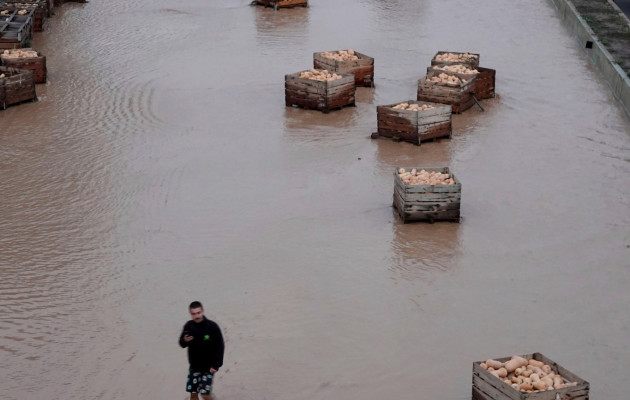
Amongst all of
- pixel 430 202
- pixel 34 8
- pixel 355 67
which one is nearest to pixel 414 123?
pixel 430 202

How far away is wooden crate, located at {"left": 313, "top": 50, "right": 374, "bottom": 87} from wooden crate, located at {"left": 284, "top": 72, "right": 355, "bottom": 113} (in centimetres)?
153

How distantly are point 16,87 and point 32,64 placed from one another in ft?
6.71

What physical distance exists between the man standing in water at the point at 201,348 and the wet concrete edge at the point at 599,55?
15.0m

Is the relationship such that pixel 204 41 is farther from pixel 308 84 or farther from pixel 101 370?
pixel 101 370

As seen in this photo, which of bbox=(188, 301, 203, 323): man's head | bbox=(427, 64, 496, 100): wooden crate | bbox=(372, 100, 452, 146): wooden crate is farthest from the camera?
bbox=(427, 64, 496, 100): wooden crate

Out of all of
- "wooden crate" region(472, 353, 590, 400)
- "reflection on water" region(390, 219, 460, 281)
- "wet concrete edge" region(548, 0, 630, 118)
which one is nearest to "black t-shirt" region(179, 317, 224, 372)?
"wooden crate" region(472, 353, 590, 400)

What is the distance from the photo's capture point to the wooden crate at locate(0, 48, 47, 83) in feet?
74.5

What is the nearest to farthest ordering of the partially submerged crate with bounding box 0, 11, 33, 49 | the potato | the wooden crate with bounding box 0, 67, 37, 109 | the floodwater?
the potato
the floodwater
the wooden crate with bounding box 0, 67, 37, 109
the partially submerged crate with bounding box 0, 11, 33, 49

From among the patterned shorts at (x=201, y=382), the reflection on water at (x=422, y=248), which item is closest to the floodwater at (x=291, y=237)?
the reflection on water at (x=422, y=248)

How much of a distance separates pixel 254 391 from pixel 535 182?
27.6 ft

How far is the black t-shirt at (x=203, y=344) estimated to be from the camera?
9.19m

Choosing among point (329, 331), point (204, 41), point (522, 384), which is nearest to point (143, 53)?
point (204, 41)

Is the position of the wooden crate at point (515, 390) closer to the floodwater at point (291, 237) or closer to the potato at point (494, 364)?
the potato at point (494, 364)

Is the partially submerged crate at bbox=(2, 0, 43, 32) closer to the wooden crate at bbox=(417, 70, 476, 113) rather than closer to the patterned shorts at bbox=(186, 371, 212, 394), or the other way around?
the wooden crate at bbox=(417, 70, 476, 113)
